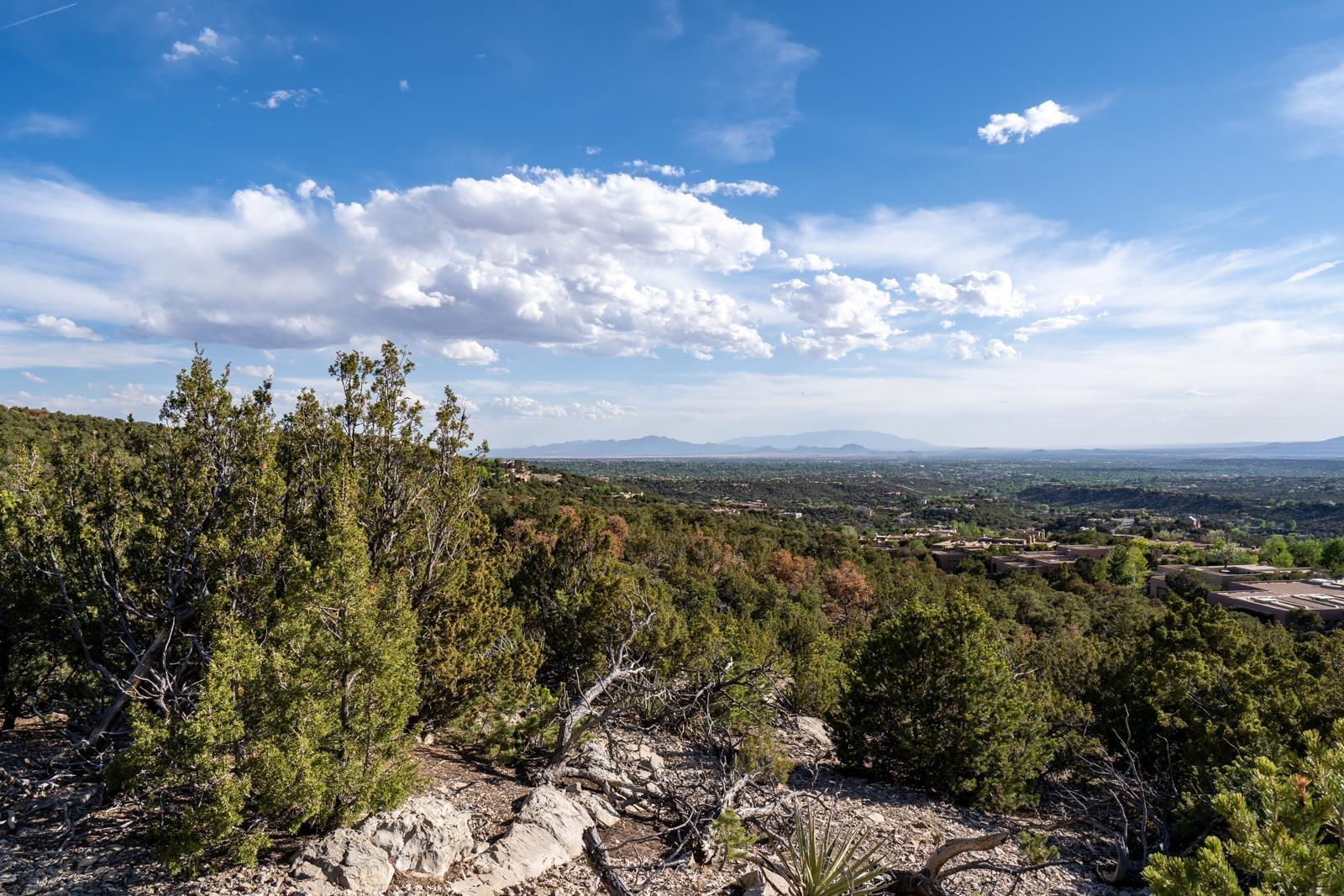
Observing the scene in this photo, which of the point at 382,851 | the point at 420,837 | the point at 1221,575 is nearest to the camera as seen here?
the point at 382,851

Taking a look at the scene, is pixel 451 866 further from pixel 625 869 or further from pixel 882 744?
pixel 882 744

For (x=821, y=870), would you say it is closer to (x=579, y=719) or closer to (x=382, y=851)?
(x=382, y=851)

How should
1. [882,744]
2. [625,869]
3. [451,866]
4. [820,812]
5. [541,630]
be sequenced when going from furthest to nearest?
1. [541,630]
2. [882,744]
3. [820,812]
4. [625,869]
5. [451,866]

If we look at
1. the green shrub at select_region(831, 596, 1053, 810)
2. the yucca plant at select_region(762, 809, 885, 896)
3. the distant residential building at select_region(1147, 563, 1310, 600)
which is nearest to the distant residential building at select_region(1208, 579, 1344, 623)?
the distant residential building at select_region(1147, 563, 1310, 600)

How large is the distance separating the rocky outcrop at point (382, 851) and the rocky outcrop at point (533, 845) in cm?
36

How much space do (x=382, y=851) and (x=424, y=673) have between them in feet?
11.2

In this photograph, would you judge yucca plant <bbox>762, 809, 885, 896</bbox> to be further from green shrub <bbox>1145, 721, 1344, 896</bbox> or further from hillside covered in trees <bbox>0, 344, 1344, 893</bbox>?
green shrub <bbox>1145, 721, 1344, 896</bbox>

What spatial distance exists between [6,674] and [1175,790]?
19.3 m

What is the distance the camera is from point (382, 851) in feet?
23.9

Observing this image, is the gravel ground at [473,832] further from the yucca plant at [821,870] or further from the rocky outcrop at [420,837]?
the yucca plant at [821,870]

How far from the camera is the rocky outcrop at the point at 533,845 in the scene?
7.53 m

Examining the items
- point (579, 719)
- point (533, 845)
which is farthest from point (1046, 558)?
point (533, 845)

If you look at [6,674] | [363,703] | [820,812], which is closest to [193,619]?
[363,703]

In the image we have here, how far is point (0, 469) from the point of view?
9648 mm
